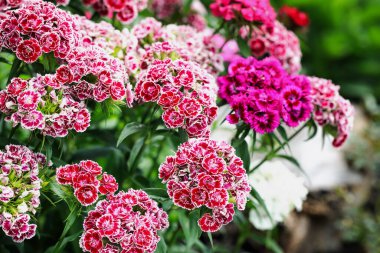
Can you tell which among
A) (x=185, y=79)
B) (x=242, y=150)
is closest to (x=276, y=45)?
(x=242, y=150)

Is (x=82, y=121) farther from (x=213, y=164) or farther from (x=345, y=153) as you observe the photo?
(x=345, y=153)

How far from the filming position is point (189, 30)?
2852 millimetres

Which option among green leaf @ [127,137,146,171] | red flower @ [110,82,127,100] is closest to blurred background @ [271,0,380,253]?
green leaf @ [127,137,146,171]

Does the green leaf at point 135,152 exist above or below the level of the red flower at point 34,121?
below

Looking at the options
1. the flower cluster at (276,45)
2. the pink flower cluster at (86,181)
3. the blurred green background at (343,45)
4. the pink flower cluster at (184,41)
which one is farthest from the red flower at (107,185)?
the blurred green background at (343,45)

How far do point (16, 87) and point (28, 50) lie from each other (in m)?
0.17

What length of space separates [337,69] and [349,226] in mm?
2945

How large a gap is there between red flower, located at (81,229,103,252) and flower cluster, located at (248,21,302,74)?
146cm

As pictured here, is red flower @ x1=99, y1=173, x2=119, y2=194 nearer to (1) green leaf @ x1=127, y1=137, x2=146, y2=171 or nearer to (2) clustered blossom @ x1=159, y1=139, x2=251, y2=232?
(2) clustered blossom @ x1=159, y1=139, x2=251, y2=232

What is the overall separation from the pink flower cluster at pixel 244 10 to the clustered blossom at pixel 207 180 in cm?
93

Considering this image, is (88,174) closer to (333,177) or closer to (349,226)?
(349,226)

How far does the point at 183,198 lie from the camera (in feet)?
6.61

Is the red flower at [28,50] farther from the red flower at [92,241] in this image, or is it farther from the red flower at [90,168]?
the red flower at [92,241]

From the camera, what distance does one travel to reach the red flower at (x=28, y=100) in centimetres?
203
